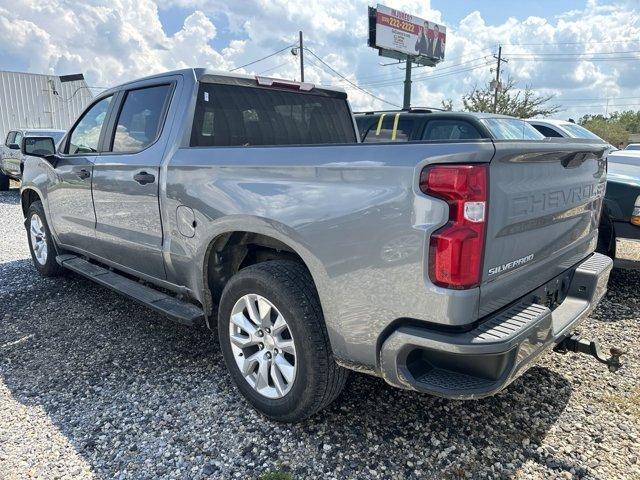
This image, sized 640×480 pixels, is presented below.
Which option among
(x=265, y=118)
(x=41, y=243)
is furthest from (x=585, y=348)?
(x=41, y=243)

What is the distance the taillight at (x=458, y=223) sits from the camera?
1893mm

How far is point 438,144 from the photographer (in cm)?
196

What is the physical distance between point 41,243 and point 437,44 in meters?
34.0

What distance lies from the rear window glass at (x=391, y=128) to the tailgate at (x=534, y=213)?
472cm

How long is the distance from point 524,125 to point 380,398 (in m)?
6.53

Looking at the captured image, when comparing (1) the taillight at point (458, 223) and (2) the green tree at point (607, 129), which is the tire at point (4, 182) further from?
(2) the green tree at point (607, 129)

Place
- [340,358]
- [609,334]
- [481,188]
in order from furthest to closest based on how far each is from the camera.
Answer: [609,334], [340,358], [481,188]

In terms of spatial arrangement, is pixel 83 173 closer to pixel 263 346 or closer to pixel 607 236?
pixel 263 346

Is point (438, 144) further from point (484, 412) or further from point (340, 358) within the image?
point (484, 412)

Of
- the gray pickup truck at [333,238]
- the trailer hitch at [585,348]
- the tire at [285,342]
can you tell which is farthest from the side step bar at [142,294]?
the trailer hitch at [585,348]

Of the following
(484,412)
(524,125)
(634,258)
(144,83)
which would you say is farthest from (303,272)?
(524,125)

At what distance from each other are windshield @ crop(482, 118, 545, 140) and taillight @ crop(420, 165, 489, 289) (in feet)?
19.0

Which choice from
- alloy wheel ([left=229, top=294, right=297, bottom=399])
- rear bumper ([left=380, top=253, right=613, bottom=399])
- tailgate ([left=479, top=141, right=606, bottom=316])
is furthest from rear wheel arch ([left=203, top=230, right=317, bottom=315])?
tailgate ([left=479, top=141, right=606, bottom=316])

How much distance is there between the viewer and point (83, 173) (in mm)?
4070
